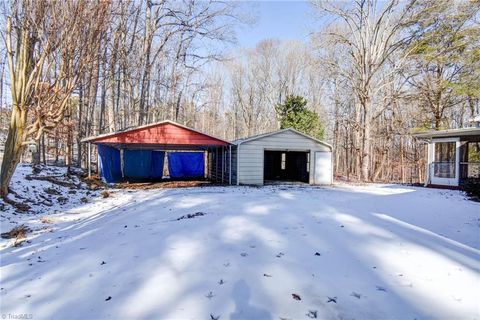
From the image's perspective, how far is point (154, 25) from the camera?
754 inches

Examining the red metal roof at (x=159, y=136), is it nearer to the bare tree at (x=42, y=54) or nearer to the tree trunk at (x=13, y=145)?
the bare tree at (x=42, y=54)

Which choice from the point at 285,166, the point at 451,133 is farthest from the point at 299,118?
the point at 451,133

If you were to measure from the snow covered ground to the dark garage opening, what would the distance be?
39.8 ft

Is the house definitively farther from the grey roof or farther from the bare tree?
the bare tree

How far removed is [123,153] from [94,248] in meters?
13.6

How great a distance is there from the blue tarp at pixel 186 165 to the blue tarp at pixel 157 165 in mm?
465

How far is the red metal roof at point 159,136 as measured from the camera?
42.7ft

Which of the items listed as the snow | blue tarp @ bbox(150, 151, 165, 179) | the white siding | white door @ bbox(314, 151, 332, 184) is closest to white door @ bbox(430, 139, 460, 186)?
white door @ bbox(314, 151, 332, 184)

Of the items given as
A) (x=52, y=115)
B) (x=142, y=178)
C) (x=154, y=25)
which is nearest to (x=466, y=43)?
(x=154, y=25)

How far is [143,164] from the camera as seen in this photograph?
57.7 ft

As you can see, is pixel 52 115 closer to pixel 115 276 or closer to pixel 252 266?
pixel 115 276

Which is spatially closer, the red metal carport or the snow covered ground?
the snow covered ground

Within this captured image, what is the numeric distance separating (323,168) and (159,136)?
27.0 ft

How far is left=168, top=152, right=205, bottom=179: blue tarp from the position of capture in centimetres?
1847
